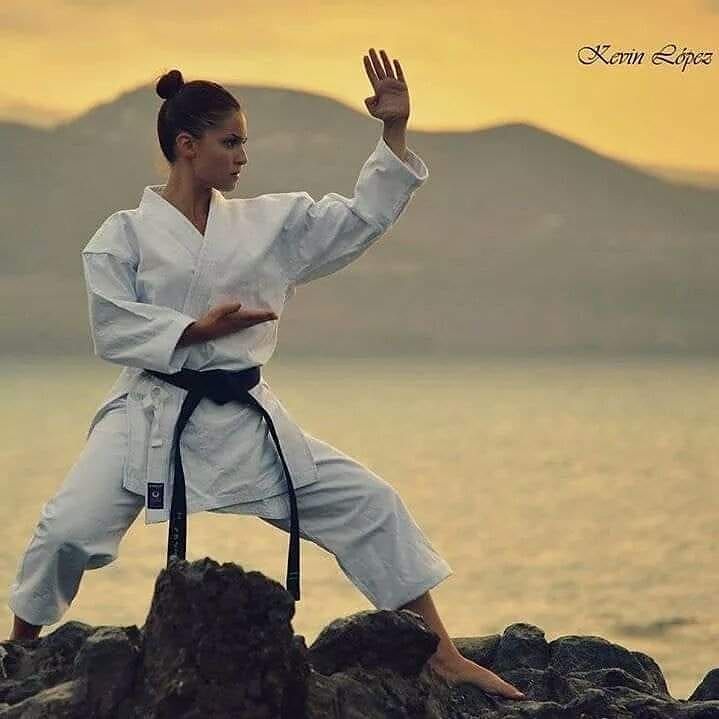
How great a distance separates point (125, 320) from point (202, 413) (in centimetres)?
36

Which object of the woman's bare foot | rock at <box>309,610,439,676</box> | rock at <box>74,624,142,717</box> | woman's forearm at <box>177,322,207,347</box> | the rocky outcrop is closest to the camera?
the rocky outcrop

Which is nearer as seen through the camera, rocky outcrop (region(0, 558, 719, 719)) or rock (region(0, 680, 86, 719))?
rocky outcrop (region(0, 558, 719, 719))

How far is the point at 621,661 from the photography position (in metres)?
5.45

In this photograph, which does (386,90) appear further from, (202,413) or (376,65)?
(202,413)

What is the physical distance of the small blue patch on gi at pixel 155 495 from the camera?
4.63 meters

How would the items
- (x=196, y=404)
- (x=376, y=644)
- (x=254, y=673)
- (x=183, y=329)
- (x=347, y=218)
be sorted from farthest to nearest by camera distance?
(x=347, y=218) < (x=196, y=404) < (x=183, y=329) < (x=376, y=644) < (x=254, y=673)

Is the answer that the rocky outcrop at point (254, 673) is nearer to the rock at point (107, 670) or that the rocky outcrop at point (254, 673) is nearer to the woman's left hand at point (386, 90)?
the rock at point (107, 670)

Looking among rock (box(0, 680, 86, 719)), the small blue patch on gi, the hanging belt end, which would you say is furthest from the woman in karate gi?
rock (box(0, 680, 86, 719))

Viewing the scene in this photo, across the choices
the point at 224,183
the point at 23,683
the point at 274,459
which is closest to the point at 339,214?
the point at 224,183

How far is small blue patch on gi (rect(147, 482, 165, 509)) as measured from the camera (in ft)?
15.2

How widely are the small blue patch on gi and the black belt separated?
0.03m

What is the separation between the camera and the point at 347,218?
4914 millimetres

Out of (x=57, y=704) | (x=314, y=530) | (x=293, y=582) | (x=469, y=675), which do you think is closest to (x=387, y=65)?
(x=314, y=530)

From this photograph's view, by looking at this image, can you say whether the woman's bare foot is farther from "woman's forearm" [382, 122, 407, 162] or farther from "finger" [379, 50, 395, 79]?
"finger" [379, 50, 395, 79]
